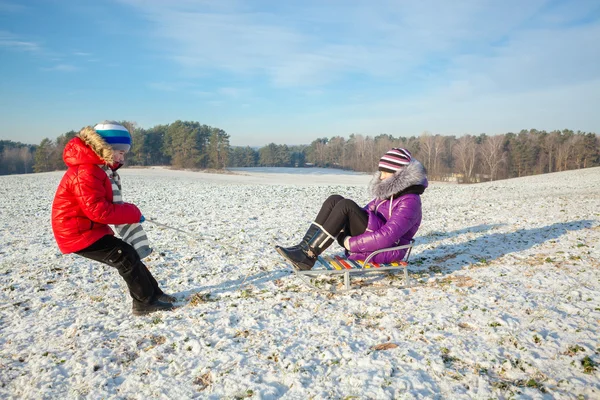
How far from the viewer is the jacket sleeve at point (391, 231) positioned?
17.1 feet

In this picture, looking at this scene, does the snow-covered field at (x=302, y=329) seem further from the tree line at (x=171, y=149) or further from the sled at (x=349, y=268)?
the tree line at (x=171, y=149)

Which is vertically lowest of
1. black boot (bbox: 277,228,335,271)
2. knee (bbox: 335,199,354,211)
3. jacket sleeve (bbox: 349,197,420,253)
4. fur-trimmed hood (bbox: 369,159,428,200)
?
black boot (bbox: 277,228,335,271)

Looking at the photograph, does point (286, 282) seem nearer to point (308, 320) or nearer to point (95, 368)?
point (308, 320)

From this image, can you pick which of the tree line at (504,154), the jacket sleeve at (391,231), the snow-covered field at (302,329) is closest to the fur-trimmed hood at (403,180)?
the jacket sleeve at (391,231)

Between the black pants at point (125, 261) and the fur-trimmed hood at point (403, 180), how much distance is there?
3.43 metres

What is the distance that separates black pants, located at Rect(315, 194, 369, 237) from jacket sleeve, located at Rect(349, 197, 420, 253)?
0.60 ft

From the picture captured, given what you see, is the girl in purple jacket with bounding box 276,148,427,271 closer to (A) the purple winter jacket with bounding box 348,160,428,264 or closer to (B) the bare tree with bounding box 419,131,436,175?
(A) the purple winter jacket with bounding box 348,160,428,264

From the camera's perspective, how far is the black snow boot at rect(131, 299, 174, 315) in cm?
478

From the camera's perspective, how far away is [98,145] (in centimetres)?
431

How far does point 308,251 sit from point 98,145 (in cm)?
295

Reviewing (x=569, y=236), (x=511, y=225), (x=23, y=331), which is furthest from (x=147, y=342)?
(x=511, y=225)

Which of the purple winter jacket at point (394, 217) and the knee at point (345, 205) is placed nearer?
the purple winter jacket at point (394, 217)

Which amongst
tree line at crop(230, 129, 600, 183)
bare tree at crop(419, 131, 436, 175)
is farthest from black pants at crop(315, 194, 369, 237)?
bare tree at crop(419, 131, 436, 175)

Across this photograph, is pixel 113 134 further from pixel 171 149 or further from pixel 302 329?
pixel 171 149
